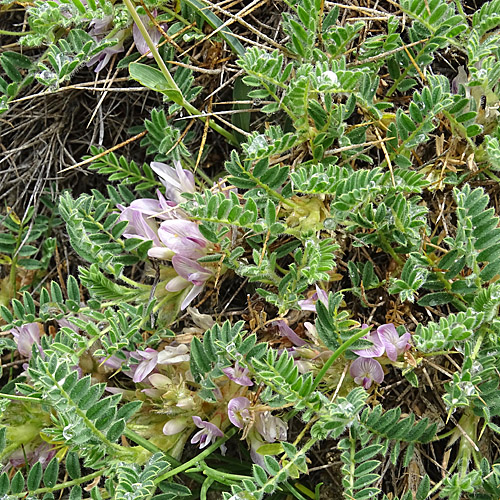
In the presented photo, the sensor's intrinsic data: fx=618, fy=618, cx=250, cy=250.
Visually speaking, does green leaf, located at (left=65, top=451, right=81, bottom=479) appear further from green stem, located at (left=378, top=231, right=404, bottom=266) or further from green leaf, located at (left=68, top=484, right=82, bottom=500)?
green stem, located at (left=378, top=231, right=404, bottom=266)

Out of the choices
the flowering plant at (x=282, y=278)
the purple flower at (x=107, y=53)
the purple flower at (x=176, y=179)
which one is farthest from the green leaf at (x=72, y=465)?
the purple flower at (x=107, y=53)

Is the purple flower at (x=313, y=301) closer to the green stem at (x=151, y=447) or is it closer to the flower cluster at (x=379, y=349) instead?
the flower cluster at (x=379, y=349)

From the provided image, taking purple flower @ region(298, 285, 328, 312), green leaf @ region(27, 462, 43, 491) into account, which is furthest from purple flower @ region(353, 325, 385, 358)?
green leaf @ region(27, 462, 43, 491)

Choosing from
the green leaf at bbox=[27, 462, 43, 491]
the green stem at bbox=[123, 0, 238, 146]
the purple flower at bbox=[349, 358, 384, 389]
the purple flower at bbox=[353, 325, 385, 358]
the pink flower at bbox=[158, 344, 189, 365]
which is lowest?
the green leaf at bbox=[27, 462, 43, 491]

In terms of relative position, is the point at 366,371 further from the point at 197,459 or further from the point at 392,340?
the point at 197,459

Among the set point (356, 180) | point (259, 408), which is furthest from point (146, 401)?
point (356, 180)

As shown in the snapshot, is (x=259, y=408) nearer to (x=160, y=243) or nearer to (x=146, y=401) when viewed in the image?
(x=146, y=401)
